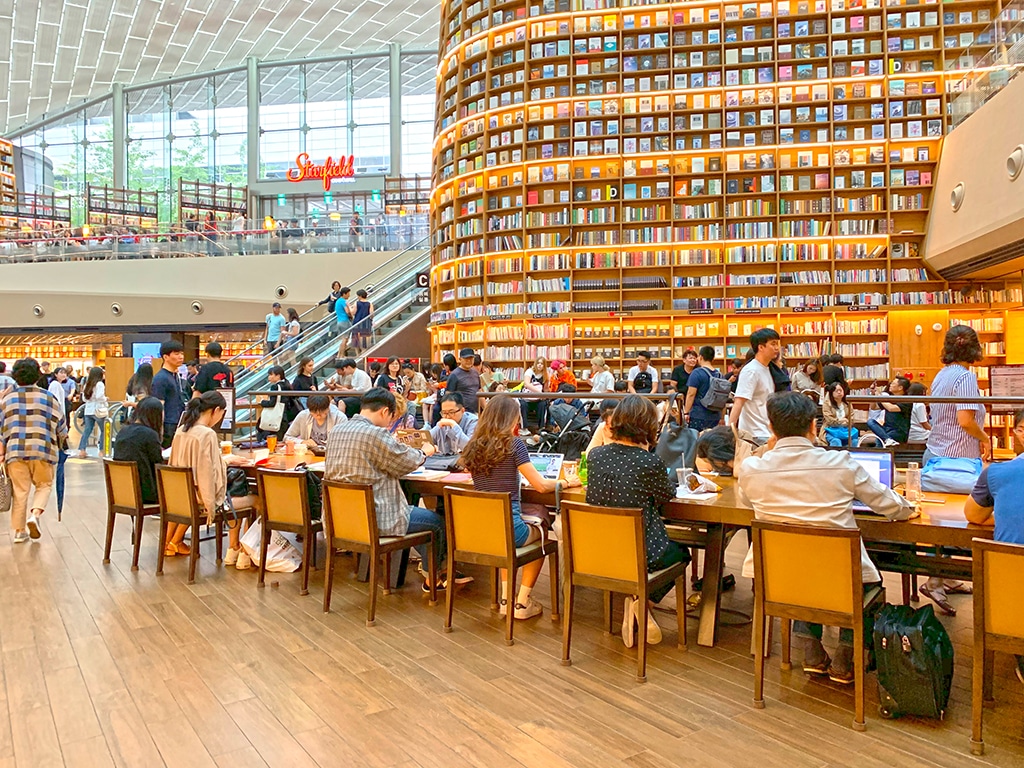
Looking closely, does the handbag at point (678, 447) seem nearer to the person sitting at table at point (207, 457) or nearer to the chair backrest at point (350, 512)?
the chair backrest at point (350, 512)

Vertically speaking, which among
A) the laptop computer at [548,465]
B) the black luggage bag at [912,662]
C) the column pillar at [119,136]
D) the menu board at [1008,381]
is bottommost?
the black luggage bag at [912,662]

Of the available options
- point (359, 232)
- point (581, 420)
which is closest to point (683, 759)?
point (581, 420)

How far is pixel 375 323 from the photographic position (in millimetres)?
12516

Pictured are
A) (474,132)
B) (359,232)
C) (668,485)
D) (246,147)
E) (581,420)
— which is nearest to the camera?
(668,485)

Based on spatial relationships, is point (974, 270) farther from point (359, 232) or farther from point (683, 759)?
point (359, 232)

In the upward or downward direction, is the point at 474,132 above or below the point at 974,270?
above

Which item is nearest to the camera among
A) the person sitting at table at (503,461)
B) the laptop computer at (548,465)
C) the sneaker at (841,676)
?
the sneaker at (841,676)

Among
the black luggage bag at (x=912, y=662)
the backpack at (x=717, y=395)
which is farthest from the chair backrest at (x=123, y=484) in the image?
the black luggage bag at (x=912, y=662)

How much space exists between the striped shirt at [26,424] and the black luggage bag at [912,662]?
5.58 m

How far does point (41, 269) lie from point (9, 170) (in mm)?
9274

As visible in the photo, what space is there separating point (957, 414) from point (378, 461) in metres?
3.00

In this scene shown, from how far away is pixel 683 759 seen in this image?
2.44 meters

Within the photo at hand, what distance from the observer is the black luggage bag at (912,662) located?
8.65ft

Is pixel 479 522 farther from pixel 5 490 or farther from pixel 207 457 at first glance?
pixel 5 490
